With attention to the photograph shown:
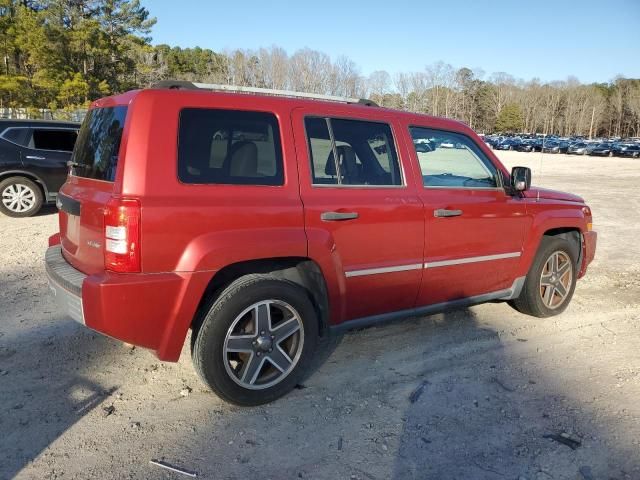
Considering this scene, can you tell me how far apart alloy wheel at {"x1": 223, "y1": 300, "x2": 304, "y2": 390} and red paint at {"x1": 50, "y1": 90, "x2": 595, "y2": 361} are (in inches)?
12.4

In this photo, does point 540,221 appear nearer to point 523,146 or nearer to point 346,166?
point 346,166

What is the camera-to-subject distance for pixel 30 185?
362 inches

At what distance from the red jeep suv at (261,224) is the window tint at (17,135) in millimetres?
6158

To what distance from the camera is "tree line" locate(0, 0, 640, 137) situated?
37625 millimetres

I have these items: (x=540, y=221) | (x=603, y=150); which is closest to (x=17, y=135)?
(x=540, y=221)

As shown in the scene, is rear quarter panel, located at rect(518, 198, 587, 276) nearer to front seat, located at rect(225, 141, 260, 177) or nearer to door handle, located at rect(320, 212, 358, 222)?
door handle, located at rect(320, 212, 358, 222)

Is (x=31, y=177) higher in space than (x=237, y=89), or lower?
lower

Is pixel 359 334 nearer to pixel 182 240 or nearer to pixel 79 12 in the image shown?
pixel 182 240

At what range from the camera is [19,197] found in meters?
9.15

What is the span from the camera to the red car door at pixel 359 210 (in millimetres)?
3396

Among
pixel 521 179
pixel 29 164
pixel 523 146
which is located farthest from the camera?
pixel 523 146

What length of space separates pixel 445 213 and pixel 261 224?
1531 mm

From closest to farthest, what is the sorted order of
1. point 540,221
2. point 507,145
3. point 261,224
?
point 261,224 < point 540,221 < point 507,145

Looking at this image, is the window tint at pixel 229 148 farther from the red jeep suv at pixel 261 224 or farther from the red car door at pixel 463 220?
the red car door at pixel 463 220
